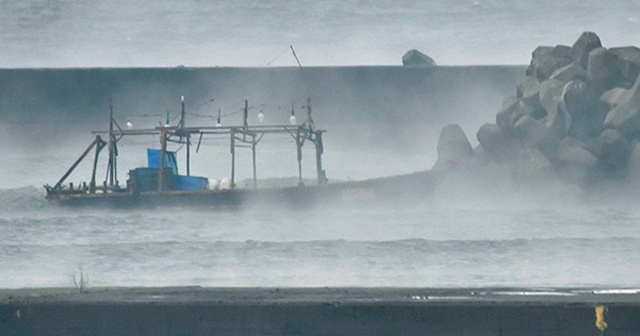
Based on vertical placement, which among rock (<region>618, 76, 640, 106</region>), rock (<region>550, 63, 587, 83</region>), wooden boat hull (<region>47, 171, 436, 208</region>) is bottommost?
wooden boat hull (<region>47, 171, 436, 208</region>)

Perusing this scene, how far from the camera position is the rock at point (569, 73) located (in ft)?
111

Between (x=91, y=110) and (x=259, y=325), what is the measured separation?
31.4 meters

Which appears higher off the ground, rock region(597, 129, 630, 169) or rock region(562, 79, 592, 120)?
rock region(562, 79, 592, 120)

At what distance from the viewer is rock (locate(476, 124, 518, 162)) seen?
33.7 meters

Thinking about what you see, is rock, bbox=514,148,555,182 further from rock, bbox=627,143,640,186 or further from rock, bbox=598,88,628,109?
rock, bbox=598,88,628,109

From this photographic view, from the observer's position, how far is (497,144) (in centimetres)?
3412

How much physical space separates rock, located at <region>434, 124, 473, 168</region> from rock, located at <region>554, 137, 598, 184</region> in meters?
2.58

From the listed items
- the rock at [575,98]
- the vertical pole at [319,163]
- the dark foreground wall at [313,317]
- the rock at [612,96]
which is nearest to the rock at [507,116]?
the rock at [575,98]

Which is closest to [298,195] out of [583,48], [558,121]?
[558,121]

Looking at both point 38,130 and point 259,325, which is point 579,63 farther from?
point 259,325

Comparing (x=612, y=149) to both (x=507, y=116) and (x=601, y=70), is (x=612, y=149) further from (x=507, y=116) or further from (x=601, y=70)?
(x=507, y=116)

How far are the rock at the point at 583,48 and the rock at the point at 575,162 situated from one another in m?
2.84

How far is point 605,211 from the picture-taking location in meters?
30.6

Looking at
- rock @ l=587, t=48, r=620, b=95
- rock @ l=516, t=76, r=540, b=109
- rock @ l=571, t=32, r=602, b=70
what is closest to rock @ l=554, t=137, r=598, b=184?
rock @ l=516, t=76, r=540, b=109
